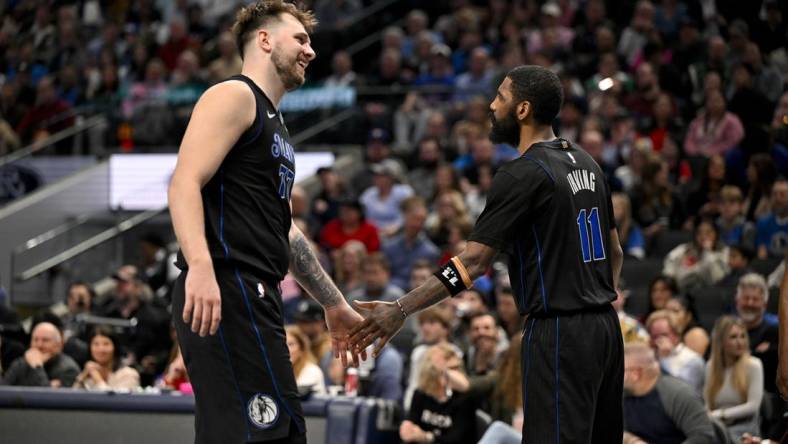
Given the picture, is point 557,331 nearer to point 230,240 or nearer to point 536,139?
point 536,139

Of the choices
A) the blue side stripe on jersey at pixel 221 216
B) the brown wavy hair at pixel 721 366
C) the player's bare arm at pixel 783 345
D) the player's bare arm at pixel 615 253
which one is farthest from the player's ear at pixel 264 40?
the brown wavy hair at pixel 721 366

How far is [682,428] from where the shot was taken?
8609mm

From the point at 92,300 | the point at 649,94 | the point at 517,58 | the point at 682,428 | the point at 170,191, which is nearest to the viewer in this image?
the point at 170,191

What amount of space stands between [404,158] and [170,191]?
12.1 m

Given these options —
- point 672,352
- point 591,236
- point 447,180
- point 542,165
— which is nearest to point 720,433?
point 672,352

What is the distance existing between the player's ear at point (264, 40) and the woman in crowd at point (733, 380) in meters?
5.31

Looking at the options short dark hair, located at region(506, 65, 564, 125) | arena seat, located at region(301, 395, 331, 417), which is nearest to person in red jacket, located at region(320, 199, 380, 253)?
arena seat, located at region(301, 395, 331, 417)

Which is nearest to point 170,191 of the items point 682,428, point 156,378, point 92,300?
point 682,428

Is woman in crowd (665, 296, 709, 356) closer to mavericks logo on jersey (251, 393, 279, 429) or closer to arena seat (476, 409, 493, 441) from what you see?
arena seat (476, 409, 493, 441)

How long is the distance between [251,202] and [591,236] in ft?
4.90

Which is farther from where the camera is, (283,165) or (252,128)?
(283,165)

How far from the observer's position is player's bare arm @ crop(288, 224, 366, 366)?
5.68 m

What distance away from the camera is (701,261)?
1216cm

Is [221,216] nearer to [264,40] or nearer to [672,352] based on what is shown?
[264,40]
